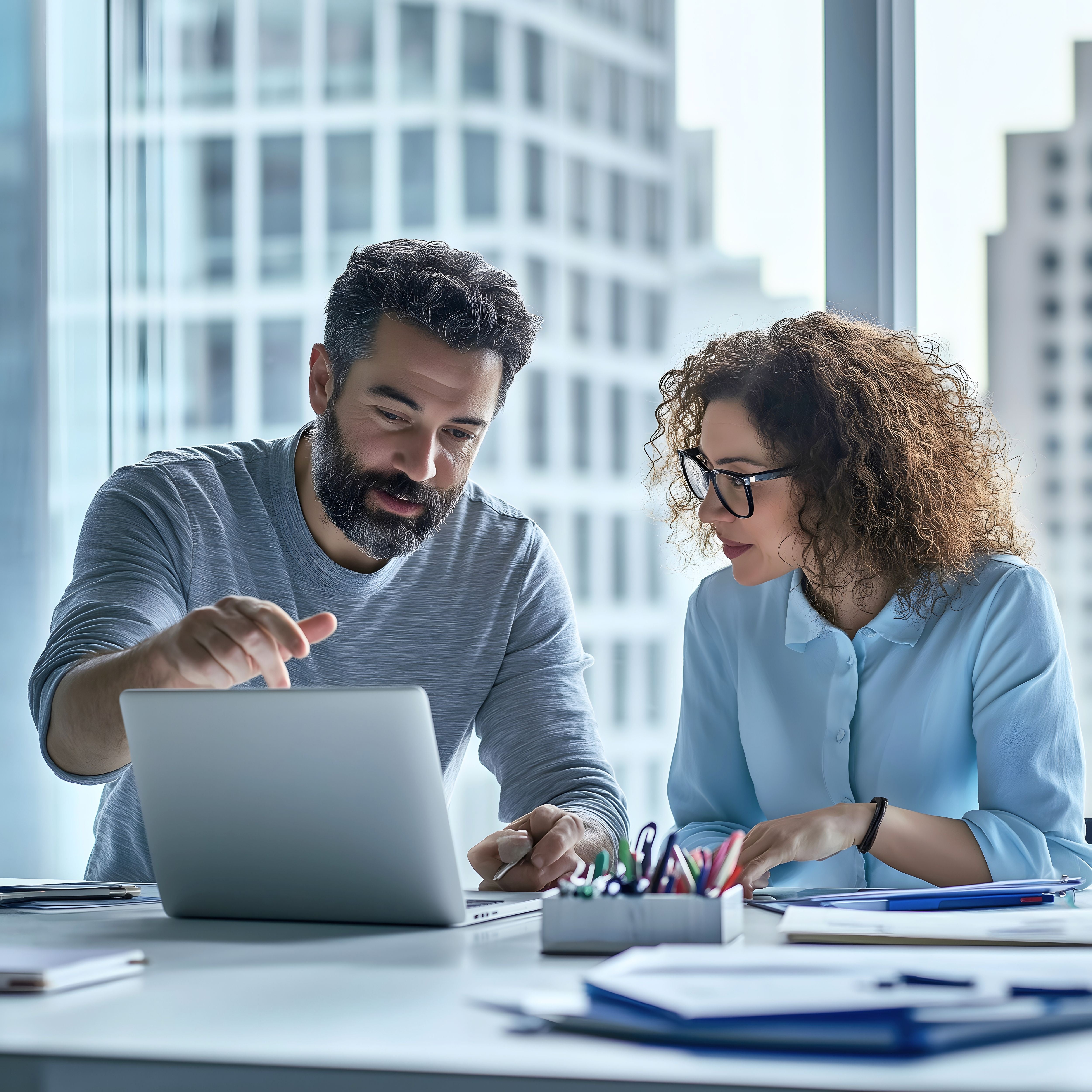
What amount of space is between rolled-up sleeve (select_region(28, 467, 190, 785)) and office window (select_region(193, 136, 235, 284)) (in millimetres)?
1014

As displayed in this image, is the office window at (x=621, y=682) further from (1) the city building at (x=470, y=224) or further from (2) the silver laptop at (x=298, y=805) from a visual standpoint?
(2) the silver laptop at (x=298, y=805)

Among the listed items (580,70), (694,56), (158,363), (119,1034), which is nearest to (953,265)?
(694,56)

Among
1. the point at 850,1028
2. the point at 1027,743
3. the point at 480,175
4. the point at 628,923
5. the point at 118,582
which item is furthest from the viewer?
the point at 480,175

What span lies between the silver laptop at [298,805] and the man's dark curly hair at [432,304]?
0.86 m

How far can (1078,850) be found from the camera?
1311 millimetres

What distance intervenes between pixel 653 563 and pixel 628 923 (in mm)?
1495

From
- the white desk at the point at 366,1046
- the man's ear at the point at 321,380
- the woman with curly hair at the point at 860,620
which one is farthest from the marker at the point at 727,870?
the man's ear at the point at 321,380

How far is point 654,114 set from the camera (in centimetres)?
230

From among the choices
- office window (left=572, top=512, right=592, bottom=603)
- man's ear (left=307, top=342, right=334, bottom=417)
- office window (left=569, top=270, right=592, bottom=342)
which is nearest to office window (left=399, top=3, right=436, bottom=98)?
office window (left=569, top=270, right=592, bottom=342)

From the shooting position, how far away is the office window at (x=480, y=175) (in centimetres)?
236

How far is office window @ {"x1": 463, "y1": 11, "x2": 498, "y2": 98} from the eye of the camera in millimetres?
2377

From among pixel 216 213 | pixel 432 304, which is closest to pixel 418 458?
pixel 432 304

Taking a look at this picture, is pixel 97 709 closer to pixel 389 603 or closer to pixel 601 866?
pixel 389 603

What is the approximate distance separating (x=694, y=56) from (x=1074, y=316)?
90 centimetres
